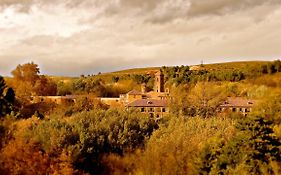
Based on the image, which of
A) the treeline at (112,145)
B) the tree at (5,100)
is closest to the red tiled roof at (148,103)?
the tree at (5,100)

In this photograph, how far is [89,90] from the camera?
219ft

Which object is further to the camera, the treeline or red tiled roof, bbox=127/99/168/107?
red tiled roof, bbox=127/99/168/107

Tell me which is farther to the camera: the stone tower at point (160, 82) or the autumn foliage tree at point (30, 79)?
the stone tower at point (160, 82)

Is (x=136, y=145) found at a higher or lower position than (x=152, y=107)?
lower

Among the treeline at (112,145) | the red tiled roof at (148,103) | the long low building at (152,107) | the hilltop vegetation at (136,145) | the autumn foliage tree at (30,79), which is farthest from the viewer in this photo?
the autumn foliage tree at (30,79)

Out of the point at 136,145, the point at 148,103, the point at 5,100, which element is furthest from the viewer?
the point at 148,103

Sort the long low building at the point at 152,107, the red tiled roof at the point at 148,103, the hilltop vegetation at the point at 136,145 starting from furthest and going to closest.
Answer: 1. the red tiled roof at the point at 148,103
2. the long low building at the point at 152,107
3. the hilltop vegetation at the point at 136,145

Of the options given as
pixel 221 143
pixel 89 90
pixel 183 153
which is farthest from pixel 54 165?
pixel 89 90

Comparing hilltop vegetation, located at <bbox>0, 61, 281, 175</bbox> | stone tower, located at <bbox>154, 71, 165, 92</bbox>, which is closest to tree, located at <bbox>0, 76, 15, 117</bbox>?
hilltop vegetation, located at <bbox>0, 61, 281, 175</bbox>

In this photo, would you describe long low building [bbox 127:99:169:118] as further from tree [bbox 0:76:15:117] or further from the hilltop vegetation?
tree [bbox 0:76:15:117]

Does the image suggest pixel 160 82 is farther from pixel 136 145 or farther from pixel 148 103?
pixel 136 145

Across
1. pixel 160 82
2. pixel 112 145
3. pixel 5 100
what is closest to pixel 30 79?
pixel 5 100

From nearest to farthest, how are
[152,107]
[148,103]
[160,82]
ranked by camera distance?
[152,107]
[148,103]
[160,82]

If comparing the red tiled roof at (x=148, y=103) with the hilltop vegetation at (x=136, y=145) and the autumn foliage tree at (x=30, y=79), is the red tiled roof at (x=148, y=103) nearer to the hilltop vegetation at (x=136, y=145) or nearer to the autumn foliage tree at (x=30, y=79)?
the hilltop vegetation at (x=136, y=145)
